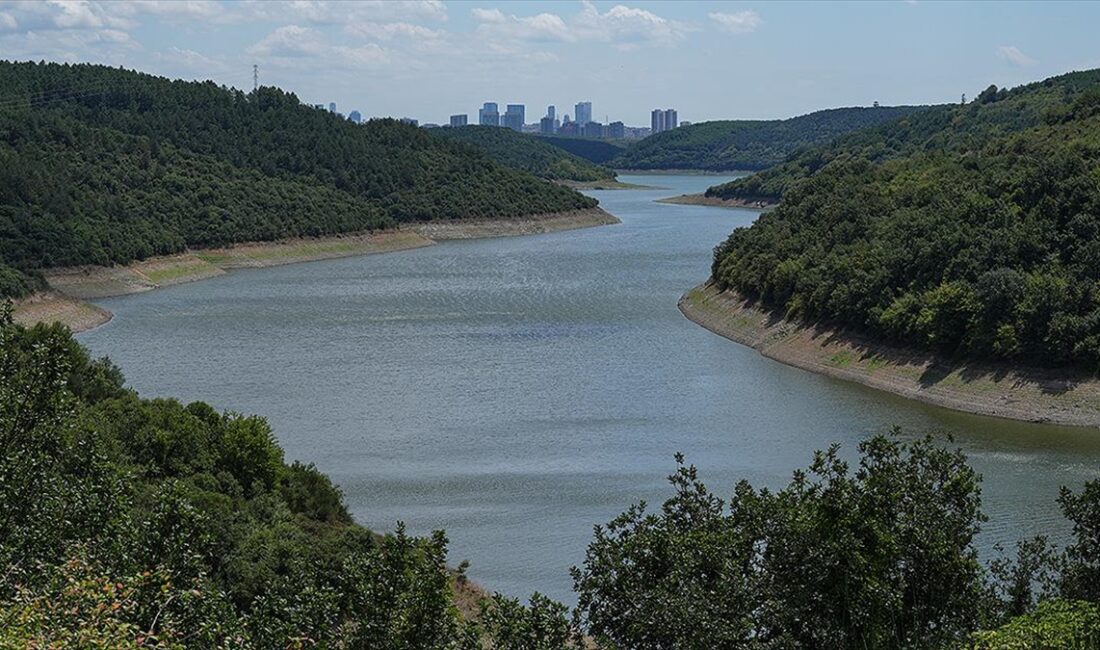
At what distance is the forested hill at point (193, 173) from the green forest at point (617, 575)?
47710mm

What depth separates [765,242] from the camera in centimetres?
5856

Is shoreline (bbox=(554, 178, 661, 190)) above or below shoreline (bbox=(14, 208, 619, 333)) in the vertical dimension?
above

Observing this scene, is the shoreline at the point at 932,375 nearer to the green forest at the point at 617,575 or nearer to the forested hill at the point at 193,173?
the green forest at the point at 617,575

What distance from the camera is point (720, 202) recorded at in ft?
482

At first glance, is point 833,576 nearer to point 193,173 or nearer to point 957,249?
point 957,249

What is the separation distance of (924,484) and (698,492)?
2630mm

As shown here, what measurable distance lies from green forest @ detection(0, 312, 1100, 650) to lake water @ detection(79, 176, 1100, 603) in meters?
7.93

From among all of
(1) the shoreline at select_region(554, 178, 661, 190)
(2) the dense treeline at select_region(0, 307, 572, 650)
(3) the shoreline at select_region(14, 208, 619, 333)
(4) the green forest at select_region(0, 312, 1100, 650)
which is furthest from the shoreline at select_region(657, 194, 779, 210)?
(2) the dense treeline at select_region(0, 307, 572, 650)

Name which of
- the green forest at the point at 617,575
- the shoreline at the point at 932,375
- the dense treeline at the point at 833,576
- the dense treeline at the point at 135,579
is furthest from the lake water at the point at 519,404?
the dense treeline at the point at 135,579

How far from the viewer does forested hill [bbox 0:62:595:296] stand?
74.9 m

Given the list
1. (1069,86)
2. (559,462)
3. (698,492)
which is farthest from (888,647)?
(1069,86)

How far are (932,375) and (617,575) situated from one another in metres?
27.7

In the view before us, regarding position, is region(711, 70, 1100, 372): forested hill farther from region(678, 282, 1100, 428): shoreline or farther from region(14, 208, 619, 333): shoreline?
region(14, 208, 619, 333): shoreline

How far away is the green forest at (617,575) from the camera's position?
11602 millimetres
